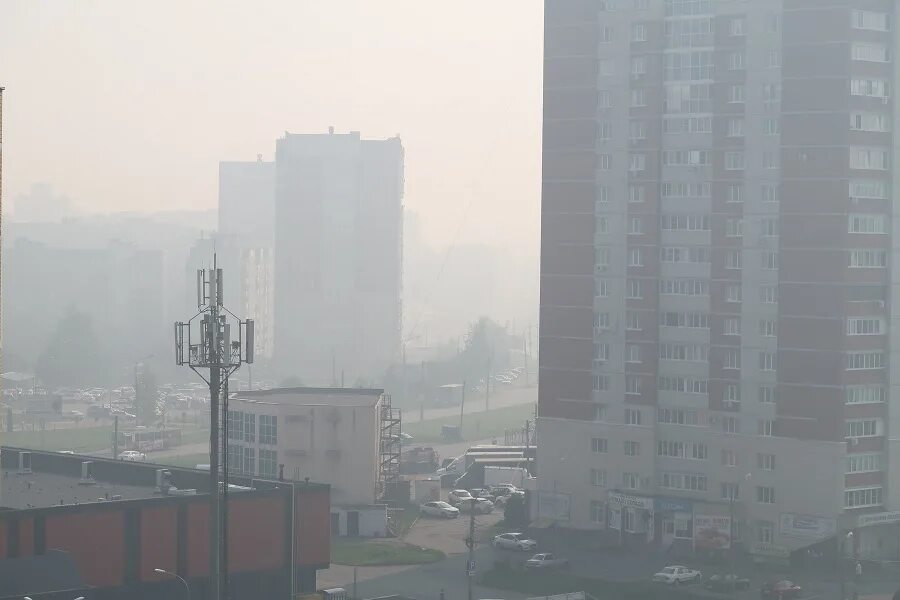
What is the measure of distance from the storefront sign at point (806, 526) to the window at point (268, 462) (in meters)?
8.09

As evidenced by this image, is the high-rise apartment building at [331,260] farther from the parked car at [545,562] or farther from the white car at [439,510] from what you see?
the parked car at [545,562]

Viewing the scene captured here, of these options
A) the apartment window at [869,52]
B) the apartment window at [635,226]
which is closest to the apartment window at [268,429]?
the apartment window at [635,226]

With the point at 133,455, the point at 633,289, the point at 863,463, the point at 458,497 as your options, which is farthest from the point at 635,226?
the point at 133,455

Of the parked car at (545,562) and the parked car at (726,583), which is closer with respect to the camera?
the parked car at (726,583)

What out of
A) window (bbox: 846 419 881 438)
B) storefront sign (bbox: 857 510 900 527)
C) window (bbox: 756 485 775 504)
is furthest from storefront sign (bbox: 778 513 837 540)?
window (bbox: 846 419 881 438)

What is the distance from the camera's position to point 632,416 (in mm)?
21625

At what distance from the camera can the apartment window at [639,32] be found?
848 inches

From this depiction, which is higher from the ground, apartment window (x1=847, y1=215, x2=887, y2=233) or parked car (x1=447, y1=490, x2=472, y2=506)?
apartment window (x1=847, y1=215, x2=887, y2=233)

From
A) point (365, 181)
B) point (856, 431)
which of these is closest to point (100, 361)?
point (365, 181)

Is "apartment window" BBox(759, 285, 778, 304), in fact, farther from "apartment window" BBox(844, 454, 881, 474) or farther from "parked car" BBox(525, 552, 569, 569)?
"parked car" BBox(525, 552, 569, 569)

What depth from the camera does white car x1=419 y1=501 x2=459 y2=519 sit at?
24.0 m

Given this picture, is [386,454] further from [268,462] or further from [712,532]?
[712,532]

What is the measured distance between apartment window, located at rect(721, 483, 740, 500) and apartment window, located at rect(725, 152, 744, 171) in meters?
4.64

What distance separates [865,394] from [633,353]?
3583 millimetres
